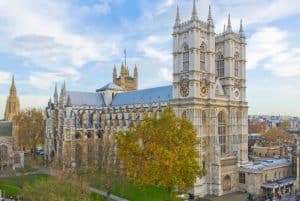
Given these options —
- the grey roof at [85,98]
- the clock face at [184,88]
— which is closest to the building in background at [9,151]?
the grey roof at [85,98]

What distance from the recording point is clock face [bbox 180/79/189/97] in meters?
52.7

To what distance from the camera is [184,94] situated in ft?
174

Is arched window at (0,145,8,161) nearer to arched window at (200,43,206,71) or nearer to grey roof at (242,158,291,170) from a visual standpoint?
arched window at (200,43,206,71)

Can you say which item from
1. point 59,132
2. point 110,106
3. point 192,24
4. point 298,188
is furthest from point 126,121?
point 298,188

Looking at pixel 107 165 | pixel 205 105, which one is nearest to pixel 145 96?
pixel 205 105

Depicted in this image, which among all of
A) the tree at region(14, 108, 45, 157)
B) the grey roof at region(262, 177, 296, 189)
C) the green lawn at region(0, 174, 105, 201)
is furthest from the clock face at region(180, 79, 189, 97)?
the tree at region(14, 108, 45, 157)

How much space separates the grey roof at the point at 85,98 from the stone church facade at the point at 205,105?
292 centimetres

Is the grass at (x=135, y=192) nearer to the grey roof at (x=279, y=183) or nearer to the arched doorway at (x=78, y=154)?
the arched doorway at (x=78, y=154)

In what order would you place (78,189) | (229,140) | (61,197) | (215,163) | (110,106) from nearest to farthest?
(61,197) → (78,189) → (215,163) → (229,140) → (110,106)

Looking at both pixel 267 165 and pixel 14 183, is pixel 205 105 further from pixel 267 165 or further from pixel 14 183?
pixel 14 183

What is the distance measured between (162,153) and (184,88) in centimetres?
2254

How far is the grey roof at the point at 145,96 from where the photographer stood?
63.4 meters

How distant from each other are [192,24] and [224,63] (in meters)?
9.85

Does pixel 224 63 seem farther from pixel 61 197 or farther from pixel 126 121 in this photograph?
pixel 61 197
